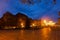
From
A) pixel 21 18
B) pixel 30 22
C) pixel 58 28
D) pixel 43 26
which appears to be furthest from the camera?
pixel 21 18

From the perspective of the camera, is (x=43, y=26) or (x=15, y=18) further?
(x=15, y=18)

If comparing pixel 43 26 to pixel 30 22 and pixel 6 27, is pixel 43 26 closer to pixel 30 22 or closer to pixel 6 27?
pixel 30 22

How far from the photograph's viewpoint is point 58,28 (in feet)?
39.0

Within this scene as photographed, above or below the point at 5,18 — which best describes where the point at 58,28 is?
below

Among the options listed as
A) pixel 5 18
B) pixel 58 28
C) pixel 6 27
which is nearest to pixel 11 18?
pixel 5 18

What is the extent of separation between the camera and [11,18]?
599 inches

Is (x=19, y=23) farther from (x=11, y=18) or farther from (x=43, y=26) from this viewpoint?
(x=43, y=26)

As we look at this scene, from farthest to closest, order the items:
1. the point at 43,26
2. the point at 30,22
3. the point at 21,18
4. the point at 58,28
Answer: the point at 21,18 → the point at 30,22 → the point at 43,26 → the point at 58,28

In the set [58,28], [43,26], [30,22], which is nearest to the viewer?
[58,28]

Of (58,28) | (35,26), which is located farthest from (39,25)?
(58,28)

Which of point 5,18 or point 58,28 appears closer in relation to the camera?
point 58,28

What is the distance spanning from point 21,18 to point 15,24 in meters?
1.05

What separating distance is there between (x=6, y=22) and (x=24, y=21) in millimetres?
1531

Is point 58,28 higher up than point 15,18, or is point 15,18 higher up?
point 15,18
